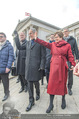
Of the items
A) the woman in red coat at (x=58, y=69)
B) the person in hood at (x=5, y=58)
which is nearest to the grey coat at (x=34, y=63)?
the woman in red coat at (x=58, y=69)

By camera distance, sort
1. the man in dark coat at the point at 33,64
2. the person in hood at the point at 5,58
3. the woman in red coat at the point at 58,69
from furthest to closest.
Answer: the person in hood at the point at 5,58
the man in dark coat at the point at 33,64
the woman in red coat at the point at 58,69

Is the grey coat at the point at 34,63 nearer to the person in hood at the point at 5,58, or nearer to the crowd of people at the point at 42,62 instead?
the crowd of people at the point at 42,62

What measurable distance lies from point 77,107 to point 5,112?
169 centimetres

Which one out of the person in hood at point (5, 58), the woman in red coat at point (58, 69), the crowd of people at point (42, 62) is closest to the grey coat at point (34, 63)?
the crowd of people at point (42, 62)

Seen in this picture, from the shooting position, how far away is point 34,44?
2.71m

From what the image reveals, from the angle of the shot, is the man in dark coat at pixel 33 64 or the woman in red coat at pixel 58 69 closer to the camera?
the woman in red coat at pixel 58 69

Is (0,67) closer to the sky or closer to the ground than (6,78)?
closer to the sky

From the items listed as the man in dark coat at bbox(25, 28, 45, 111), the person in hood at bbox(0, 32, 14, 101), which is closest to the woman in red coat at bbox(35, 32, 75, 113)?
the man in dark coat at bbox(25, 28, 45, 111)

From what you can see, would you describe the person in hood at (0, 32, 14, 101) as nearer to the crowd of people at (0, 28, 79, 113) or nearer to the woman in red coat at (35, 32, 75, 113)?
the crowd of people at (0, 28, 79, 113)

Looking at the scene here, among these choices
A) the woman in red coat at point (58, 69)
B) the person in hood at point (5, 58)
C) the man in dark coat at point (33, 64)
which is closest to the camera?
the woman in red coat at point (58, 69)

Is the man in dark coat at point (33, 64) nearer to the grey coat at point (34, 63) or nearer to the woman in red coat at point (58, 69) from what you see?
the grey coat at point (34, 63)

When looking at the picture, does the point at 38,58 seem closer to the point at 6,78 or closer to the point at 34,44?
the point at 34,44

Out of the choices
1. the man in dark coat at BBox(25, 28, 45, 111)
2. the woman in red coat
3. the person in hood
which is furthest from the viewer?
the person in hood

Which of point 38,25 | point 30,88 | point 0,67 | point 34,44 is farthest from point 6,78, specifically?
point 38,25
